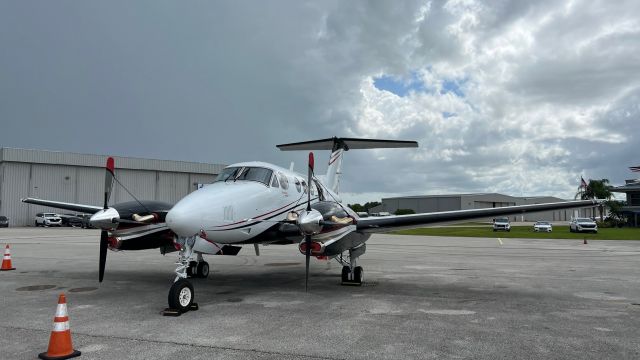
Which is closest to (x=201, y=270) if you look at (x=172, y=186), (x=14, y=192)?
(x=14, y=192)

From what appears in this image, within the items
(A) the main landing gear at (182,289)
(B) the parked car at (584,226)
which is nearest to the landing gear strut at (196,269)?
(A) the main landing gear at (182,289)

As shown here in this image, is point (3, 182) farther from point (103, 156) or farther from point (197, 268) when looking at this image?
point (197, 268)

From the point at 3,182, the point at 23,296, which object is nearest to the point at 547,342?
the point at 23,296

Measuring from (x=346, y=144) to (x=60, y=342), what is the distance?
13.2 m

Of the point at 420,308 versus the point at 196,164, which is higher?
the point at 196,164

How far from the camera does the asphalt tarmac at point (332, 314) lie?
573 cm

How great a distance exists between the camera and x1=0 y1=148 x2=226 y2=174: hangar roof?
49.2 meters

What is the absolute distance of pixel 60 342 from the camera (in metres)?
5.29

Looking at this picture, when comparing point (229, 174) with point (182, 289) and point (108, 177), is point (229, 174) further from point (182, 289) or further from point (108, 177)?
point (182, 289)

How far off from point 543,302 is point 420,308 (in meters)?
2.81

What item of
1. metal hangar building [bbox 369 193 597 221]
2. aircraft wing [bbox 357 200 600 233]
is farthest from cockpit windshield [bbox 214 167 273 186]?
metal hangar building [bbox 369 193 597 221]

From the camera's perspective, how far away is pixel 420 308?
8398 millimetres

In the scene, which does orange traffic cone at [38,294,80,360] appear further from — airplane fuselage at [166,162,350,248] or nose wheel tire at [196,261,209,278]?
nose wheel tire at [196,261,209,278]

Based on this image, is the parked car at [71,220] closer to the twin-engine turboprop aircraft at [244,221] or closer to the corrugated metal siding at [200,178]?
the corrugated metal siding at [200,178]
